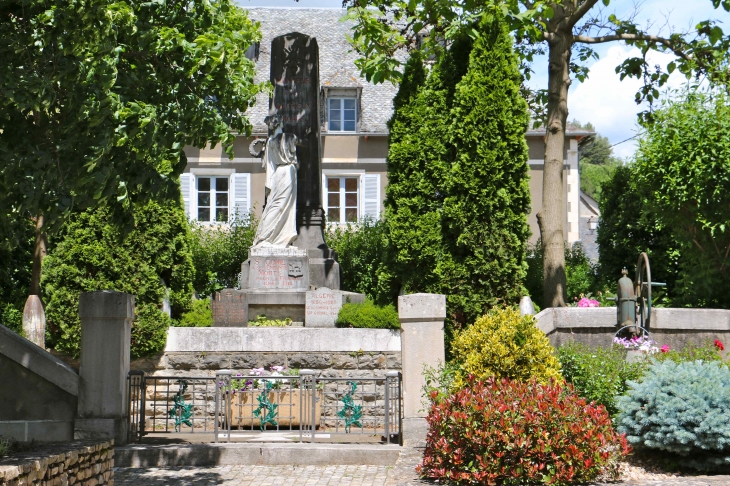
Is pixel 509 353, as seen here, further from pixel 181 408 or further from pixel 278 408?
pixel 181 408

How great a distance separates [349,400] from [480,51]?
6.59 meters

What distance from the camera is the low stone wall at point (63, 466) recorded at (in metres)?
5.73

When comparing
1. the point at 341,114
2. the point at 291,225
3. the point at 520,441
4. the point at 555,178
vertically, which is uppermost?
the point at 341,114

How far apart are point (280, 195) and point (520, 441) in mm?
9193

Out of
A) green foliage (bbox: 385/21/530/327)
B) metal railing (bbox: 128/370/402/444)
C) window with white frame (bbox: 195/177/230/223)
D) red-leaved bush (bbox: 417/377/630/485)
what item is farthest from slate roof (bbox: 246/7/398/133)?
red-leaved bush (bbox: 417/377/630/485)

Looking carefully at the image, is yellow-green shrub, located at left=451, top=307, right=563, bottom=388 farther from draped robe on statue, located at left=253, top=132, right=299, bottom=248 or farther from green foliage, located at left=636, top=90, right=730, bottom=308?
draped robe on statue, located at left=253, top=132, right=299, bottom=248

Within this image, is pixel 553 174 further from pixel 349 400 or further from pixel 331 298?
pixel 349 400

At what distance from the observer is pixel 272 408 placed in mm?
10891

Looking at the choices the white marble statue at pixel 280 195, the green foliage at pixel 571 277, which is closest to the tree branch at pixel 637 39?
the green foliage at pixel 571 277

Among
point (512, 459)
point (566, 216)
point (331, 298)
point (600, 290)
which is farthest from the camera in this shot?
point (566, 216)

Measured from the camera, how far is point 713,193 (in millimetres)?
13773

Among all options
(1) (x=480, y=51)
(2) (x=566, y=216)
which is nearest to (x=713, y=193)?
(1) (x=480, y=51)

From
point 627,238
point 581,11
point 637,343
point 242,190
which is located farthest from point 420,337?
point 242,190

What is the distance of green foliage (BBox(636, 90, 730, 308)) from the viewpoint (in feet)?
45.4
